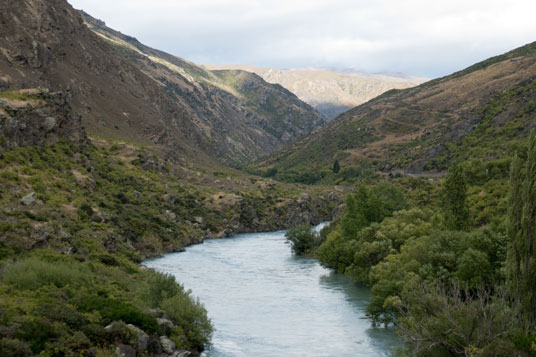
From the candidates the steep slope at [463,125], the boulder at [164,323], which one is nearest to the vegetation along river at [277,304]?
the boulder at [164,323]

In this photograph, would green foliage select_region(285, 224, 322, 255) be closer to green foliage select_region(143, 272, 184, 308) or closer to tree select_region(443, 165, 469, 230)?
tree select_region(443, 165, 469, 230)

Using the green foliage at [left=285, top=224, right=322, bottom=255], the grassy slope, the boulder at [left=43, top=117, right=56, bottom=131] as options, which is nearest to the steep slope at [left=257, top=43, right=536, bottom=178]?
the grassy slope

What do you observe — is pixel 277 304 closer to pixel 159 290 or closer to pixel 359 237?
pixel 159 290

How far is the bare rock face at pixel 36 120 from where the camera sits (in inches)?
2990

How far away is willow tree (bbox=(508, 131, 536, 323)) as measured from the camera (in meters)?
27.2

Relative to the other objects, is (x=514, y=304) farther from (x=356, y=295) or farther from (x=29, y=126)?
(x=29, y=126)

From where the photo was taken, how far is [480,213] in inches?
2493

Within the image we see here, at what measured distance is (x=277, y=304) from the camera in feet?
186

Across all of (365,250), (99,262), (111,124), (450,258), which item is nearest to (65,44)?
(111,124)

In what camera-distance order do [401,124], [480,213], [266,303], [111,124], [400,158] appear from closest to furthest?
[266,303], [480,213], [111,124], [400,158], [401,124]

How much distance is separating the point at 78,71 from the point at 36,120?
68.6 m

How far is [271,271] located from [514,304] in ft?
170

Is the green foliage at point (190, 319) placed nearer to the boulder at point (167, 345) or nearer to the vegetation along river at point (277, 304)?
the vegetation along river at point (277, 304)

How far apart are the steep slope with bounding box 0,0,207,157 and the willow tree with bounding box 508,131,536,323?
102115 millimetres
